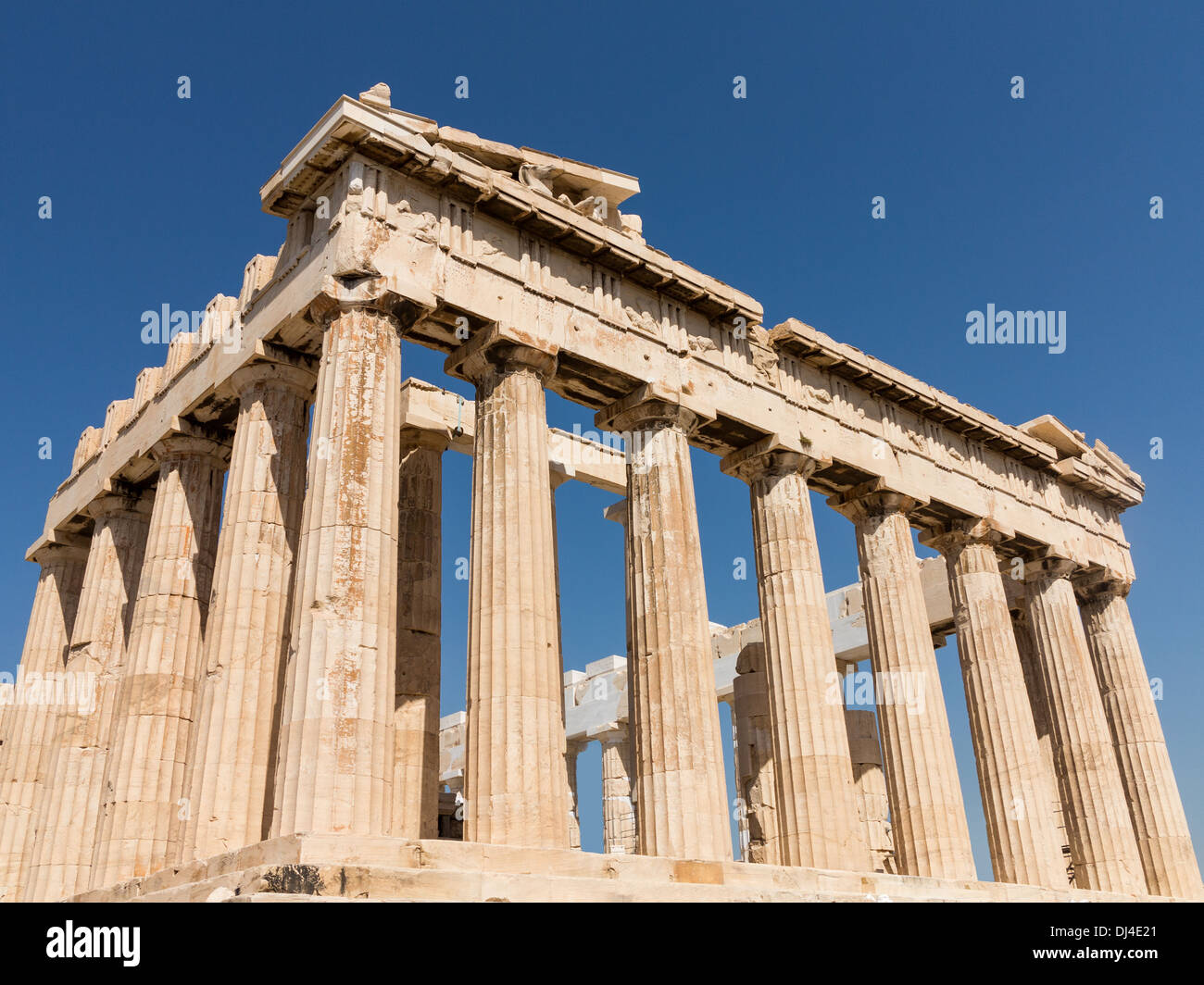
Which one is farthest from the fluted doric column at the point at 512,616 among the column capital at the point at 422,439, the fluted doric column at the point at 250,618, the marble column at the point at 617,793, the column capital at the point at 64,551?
the marble column at the point at 617,793

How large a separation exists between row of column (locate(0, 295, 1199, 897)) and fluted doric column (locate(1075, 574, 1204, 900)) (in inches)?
5.3

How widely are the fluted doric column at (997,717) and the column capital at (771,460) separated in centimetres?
571

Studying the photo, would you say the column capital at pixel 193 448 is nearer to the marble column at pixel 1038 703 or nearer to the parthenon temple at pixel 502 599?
the parthenon temple at pixel 502 599

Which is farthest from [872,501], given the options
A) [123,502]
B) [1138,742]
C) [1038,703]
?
[123,502]

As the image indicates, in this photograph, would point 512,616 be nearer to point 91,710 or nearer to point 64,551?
point 91,710

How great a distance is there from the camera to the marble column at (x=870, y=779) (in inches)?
1012

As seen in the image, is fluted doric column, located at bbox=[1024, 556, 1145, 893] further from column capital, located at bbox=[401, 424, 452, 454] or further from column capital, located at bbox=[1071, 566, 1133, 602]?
column capital, located at bbox=[401, 424, 452, 454]

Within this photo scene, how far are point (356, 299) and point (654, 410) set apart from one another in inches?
242

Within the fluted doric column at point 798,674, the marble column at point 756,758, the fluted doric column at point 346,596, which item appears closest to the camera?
the fluted doric column at point 346,596

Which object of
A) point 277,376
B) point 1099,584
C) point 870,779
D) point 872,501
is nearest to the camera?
point 277,376

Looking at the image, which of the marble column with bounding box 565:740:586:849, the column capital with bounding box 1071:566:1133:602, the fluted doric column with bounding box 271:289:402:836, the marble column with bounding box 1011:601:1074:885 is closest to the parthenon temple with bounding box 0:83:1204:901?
the fluted doric column with bounding box 271:289:402:836

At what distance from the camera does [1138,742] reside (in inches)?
1087
